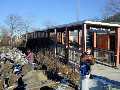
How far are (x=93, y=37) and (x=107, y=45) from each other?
1536mm

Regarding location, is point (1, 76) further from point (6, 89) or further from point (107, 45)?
point (107, 45)

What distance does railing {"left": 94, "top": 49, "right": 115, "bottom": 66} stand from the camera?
2209 cm

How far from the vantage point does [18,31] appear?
85.9 meters

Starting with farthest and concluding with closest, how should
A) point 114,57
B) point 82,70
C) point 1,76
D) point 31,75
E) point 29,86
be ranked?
point 114,57 < point 1,76 < point 31,75 < point 29,86 < point 82,70

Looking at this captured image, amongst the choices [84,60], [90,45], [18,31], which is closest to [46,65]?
[90,45]

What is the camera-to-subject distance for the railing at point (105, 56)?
2209 cm

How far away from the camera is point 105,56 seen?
76.3ft

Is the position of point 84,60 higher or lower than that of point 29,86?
higher

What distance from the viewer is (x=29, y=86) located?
1664 centimetres

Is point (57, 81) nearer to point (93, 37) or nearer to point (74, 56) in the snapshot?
point (74, 56)

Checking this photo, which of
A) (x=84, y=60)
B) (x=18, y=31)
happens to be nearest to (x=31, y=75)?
(x=84, y=60)

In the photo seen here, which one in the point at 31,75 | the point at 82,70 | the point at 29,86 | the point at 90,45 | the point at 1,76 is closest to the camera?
the point at 82,70

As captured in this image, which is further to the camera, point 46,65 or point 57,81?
point 46,65

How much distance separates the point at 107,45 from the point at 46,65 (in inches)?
296
